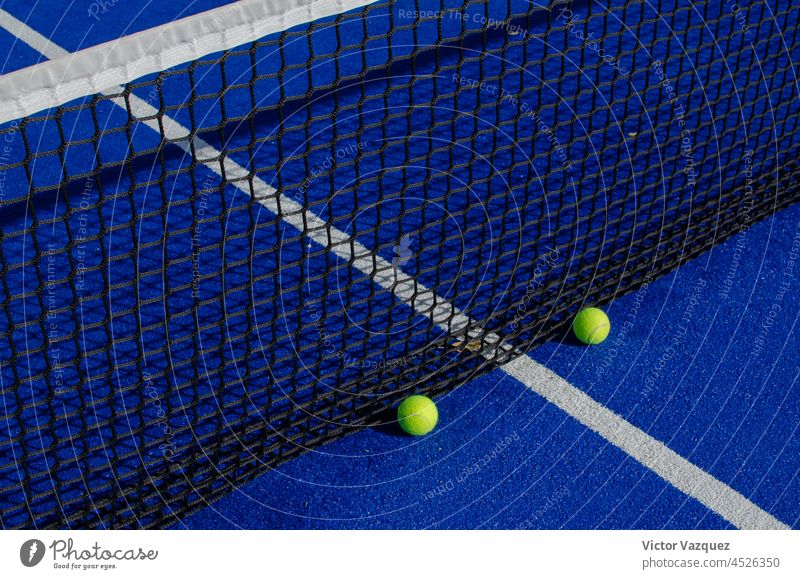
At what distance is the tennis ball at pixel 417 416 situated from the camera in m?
3.64

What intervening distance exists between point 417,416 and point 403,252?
98 cm

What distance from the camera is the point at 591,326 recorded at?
402cm

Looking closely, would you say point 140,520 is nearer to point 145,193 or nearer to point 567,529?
point 567,529

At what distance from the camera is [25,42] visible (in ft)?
20.7

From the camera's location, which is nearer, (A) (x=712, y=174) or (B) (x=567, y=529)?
(B) (x=567, y=529)
